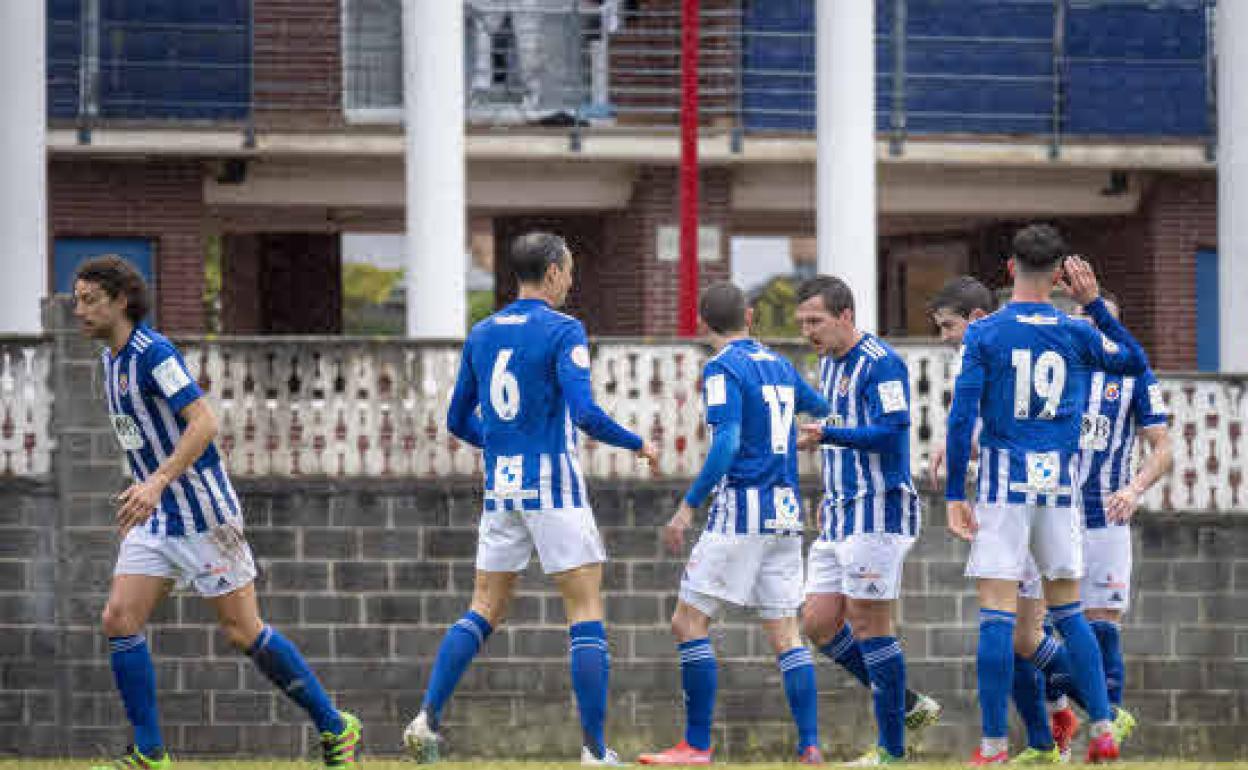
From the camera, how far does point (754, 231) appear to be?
3212 centimetres

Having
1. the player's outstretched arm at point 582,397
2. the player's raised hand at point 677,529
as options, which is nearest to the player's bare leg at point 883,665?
the player's raised hand at point 677,529

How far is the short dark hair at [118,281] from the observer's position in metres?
9.60

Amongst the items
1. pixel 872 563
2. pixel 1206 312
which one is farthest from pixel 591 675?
pixel 1206 312

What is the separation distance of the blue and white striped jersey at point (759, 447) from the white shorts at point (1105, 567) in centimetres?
185

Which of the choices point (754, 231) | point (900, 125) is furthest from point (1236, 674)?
point (754, 231)

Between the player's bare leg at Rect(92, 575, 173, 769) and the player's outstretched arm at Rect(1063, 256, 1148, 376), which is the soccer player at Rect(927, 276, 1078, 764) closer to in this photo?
the player's outstretched arm at Rect(1063, 256, 1148, 376)

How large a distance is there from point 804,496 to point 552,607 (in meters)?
2.07

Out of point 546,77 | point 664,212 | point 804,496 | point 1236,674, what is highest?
point 546,77

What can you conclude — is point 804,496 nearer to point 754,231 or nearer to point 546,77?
point 546,77

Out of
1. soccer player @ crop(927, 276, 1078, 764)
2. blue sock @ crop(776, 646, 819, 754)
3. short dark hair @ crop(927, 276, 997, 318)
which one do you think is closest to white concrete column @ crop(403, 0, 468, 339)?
short dark hair @ crop(927, 276, 997, 318)

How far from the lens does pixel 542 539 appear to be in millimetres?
9805

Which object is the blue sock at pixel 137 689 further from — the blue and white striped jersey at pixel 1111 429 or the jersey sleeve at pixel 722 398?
the blue and white striped jersey at pixel 1111 429

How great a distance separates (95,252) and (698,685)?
610 inches

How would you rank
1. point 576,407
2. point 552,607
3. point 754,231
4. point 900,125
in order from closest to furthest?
point 576,407 → point 552,607 → point 900,125 → point 754,231
